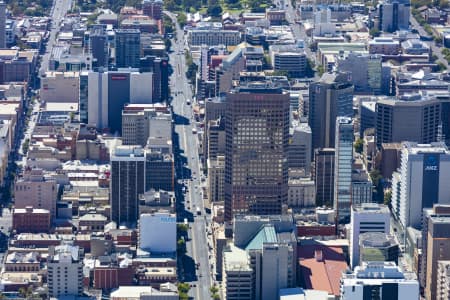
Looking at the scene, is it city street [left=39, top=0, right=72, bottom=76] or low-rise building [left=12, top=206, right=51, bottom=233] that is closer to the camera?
low-rise building [left=12, top=206, right=51, bottom=233]

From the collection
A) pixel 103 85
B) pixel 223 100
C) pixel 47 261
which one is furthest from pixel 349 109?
pixel 47 261

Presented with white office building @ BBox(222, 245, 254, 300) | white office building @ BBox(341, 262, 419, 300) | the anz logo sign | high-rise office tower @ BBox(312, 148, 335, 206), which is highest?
the anz logo sign

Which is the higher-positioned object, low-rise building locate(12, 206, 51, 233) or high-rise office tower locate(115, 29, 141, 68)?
high-rise office tower locate(115, 29, 141, 68)

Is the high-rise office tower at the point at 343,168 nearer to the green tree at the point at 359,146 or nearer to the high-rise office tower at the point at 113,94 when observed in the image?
the green tree at the point at 359,146

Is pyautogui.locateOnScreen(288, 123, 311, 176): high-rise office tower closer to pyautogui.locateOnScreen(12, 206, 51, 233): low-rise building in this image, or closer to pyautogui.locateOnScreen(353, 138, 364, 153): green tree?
pyautogui.locateOnScreen(353, 138, 364, 153): green tree

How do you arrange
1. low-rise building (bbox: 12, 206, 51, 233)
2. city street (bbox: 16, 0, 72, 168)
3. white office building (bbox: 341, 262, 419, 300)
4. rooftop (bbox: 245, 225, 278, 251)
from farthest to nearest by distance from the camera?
city street (bbox: 16, 0, 72, 168) < low-rise building (bbox: 12, 206, 51, 233) < rooftop (bbox: 245, 225, 278, 251) < white office building (bbox: 341, 262, 419, 300)

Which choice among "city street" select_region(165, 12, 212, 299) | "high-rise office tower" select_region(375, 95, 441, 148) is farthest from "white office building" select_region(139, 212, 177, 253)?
"high-rise office tower" select_region(375, 95, 441, 148)

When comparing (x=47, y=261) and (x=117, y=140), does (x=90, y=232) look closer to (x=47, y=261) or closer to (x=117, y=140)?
(x=47, y=261)
